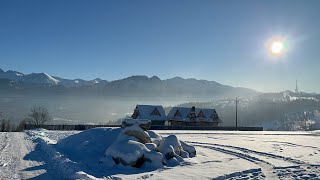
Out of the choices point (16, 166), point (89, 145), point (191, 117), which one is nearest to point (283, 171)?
point (89, 145)

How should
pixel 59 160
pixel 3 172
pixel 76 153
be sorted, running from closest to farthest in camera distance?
pixel 3 172
pixel 59 160
pixel 76 153

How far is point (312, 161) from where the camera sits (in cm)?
2394

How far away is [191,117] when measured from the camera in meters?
95.3

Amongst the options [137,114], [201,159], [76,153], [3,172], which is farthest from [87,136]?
[137,114]

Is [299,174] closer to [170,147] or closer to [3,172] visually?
[170,147]

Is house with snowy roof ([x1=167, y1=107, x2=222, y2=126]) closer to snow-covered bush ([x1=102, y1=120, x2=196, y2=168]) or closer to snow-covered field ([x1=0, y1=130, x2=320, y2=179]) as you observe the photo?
snow-covered field ([x1=0, y1=130, x2=320, y2=179])

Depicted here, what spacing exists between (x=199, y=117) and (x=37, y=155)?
2937 inches

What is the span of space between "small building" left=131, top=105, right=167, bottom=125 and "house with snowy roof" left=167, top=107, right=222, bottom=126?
104 inches

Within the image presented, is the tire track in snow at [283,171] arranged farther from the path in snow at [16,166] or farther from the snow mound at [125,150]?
the path in snow at [16,166]

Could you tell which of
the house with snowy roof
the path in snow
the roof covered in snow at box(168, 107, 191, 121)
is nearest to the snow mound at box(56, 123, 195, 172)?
the path in snow

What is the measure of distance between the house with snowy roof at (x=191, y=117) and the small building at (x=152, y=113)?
2.64 metres

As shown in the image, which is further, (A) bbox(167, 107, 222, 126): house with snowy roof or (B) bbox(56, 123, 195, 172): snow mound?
(A) bbox(167, 107, 222, 126): house with snowy roof

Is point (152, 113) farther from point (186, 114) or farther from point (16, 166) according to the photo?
point (16, 166)

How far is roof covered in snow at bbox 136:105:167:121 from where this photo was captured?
91.0 m
